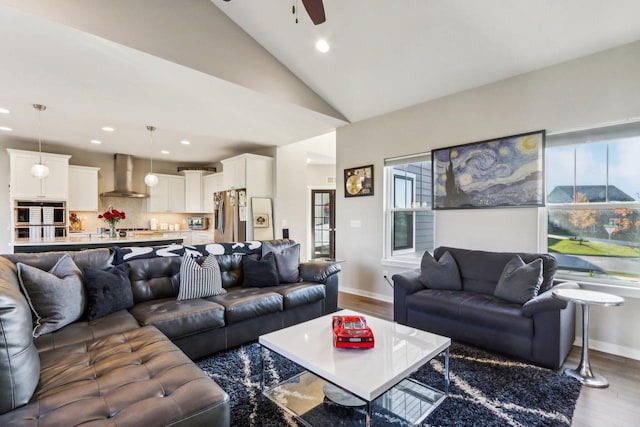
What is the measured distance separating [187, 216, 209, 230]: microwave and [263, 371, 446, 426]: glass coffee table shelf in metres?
6.82

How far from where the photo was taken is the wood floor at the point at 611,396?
1.84 m

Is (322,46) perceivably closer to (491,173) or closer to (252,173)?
(491,173)

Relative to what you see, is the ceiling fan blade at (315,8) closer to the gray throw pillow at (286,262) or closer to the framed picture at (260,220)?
the gray throw pillow at (286,262)

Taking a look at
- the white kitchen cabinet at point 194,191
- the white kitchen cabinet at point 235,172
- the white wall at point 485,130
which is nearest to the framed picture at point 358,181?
the white wall at point 485,130

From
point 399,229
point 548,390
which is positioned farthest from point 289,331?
point 399,229

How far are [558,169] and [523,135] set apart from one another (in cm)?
49

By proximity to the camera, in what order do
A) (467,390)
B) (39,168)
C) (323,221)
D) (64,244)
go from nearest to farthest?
(467,390)
(64,244)
(39,168)
(323,221)

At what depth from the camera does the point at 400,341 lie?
2010mm

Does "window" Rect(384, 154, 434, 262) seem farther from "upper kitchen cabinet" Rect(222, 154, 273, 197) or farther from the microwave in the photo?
the microwave

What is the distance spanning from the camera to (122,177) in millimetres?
6867

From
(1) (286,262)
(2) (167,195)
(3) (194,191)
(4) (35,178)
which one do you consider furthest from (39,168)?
(1) (286,262)

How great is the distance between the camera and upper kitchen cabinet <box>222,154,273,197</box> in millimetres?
6094

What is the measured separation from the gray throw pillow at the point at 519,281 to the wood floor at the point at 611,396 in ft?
1.99

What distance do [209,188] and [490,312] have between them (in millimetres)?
6819
